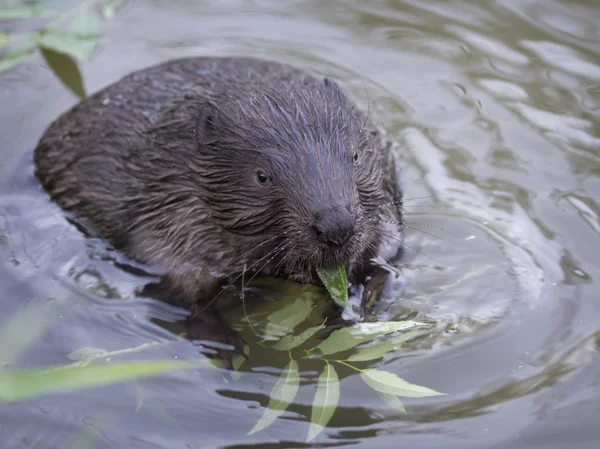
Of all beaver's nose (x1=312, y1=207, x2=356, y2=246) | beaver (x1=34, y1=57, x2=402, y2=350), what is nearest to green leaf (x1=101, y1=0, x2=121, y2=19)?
beaver (x1=34, y1=57, x2=402, y2=350)

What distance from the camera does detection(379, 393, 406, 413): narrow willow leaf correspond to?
129 inches

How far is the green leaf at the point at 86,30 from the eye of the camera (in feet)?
16.6

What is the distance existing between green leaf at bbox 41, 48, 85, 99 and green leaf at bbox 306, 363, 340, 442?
2743 millimetres

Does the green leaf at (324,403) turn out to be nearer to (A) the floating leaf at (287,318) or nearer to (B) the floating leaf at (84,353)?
(A) the floating leaf at (287,318)

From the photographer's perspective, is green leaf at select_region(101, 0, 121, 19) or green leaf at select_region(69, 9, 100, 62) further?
green leaf at select_region(101, 0, 121, 19)

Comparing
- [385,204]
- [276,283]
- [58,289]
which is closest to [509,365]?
[385,204]

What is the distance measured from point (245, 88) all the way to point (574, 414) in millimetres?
1904

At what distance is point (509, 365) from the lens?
350cm

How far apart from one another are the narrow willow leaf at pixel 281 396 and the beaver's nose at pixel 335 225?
58 centimetres

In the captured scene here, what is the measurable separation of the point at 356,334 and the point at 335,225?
0.61 meters

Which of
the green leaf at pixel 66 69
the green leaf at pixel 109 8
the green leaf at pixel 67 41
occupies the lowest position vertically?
the green leaf at pixel 66 69

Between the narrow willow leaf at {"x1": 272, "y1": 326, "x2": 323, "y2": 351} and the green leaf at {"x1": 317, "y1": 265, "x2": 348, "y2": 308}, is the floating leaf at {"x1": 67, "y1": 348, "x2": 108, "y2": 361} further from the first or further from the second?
the green leaf at {"x1": 317, "y1": 265, "x2": 348, "y2": 308}

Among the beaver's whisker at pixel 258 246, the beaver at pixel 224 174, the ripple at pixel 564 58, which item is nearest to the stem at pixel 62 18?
the beaver at pixel 224 174

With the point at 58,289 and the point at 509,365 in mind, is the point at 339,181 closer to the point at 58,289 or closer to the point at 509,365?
the point at 509,365
